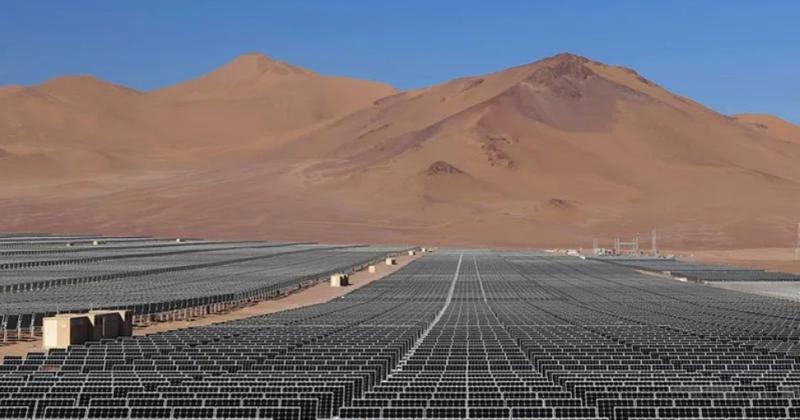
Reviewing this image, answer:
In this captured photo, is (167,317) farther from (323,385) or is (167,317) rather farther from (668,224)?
(668,224)

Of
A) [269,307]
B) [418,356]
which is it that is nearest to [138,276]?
[269,307]

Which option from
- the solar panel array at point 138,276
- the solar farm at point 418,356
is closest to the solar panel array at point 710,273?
the solar farm at point 418,356

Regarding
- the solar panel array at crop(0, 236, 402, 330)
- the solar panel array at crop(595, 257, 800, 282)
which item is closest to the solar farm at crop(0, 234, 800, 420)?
the solar panel array at crop(0, 236, 402, 330)

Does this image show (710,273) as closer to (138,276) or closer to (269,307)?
(269,307)

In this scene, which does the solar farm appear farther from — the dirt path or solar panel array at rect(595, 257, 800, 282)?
solar panel array at rect(595, 257, 800, 282)

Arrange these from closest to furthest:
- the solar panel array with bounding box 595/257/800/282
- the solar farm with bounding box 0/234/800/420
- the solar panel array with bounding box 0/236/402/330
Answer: the solar farm with bounding box 0/234/800/420 < the solar panel array with bounding box 0/236/402/330 < the solar panel array with bounding box 595/257/800/282

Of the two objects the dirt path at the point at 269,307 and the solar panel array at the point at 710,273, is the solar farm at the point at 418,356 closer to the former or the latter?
the dirt path at the point at 269,307

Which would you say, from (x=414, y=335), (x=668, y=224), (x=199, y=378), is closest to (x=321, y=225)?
(x=668, y=224)
